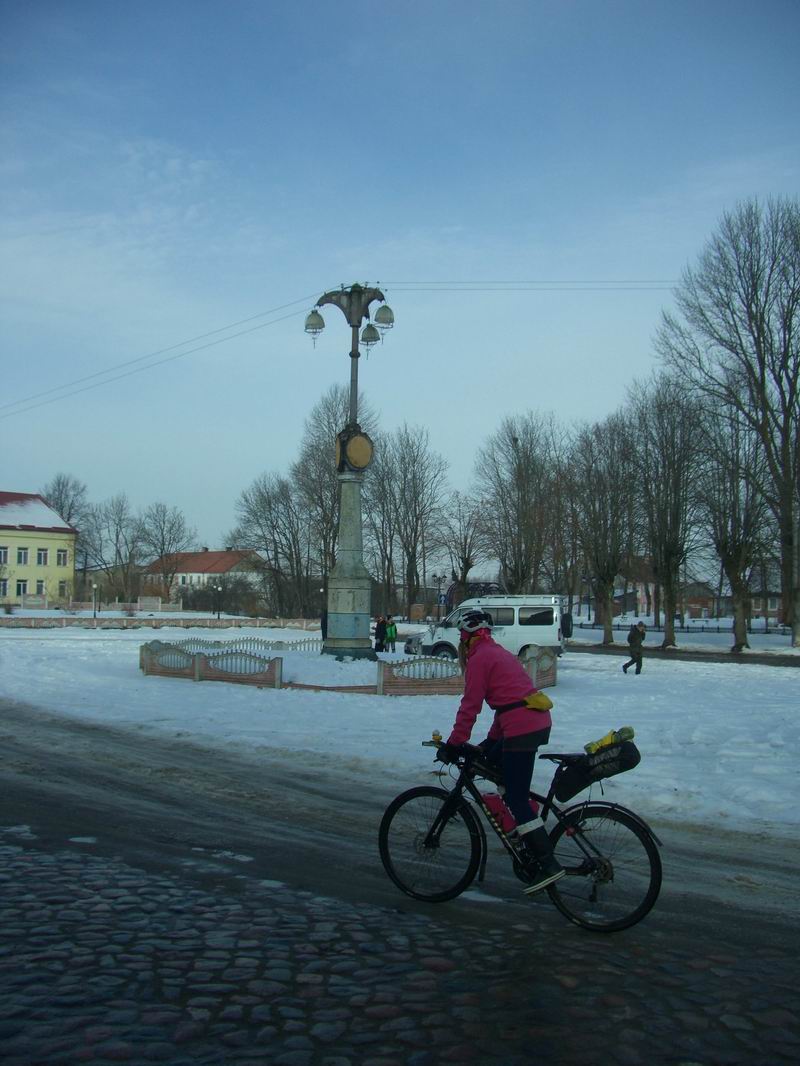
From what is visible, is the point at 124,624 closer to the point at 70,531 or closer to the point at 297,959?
the point at 70,531

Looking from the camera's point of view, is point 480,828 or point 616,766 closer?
point 616,766

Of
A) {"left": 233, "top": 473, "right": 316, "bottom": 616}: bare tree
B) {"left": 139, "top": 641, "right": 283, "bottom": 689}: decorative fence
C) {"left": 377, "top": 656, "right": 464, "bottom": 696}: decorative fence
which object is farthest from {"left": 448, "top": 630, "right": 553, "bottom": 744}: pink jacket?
{"left": 233, "top": 473, "right": 316, "bottom": 616}: bare tree

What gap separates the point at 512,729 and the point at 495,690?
26cm

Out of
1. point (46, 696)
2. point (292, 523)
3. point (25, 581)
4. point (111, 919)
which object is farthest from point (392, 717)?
point (25, 581)

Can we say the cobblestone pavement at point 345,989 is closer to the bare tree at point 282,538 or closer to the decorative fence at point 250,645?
the decorative fence at point 250,645

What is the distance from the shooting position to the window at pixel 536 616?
2997 cm

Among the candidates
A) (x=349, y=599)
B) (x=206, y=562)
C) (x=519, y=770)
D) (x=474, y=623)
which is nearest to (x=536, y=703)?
→ (x=519, y=770)

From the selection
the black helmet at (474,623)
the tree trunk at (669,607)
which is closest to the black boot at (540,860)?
the black helmet at (474,623)

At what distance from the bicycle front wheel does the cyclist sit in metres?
0.38

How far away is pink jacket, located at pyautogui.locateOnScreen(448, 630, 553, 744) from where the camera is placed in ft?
18.6

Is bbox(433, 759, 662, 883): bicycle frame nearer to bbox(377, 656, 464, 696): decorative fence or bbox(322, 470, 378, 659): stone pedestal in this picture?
bbox(377, 656, 464, 696): decorative fence

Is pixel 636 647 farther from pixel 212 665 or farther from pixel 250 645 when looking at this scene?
pixel 212 665

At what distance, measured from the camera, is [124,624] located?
56.6 m

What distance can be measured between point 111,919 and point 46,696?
46.7 feet
